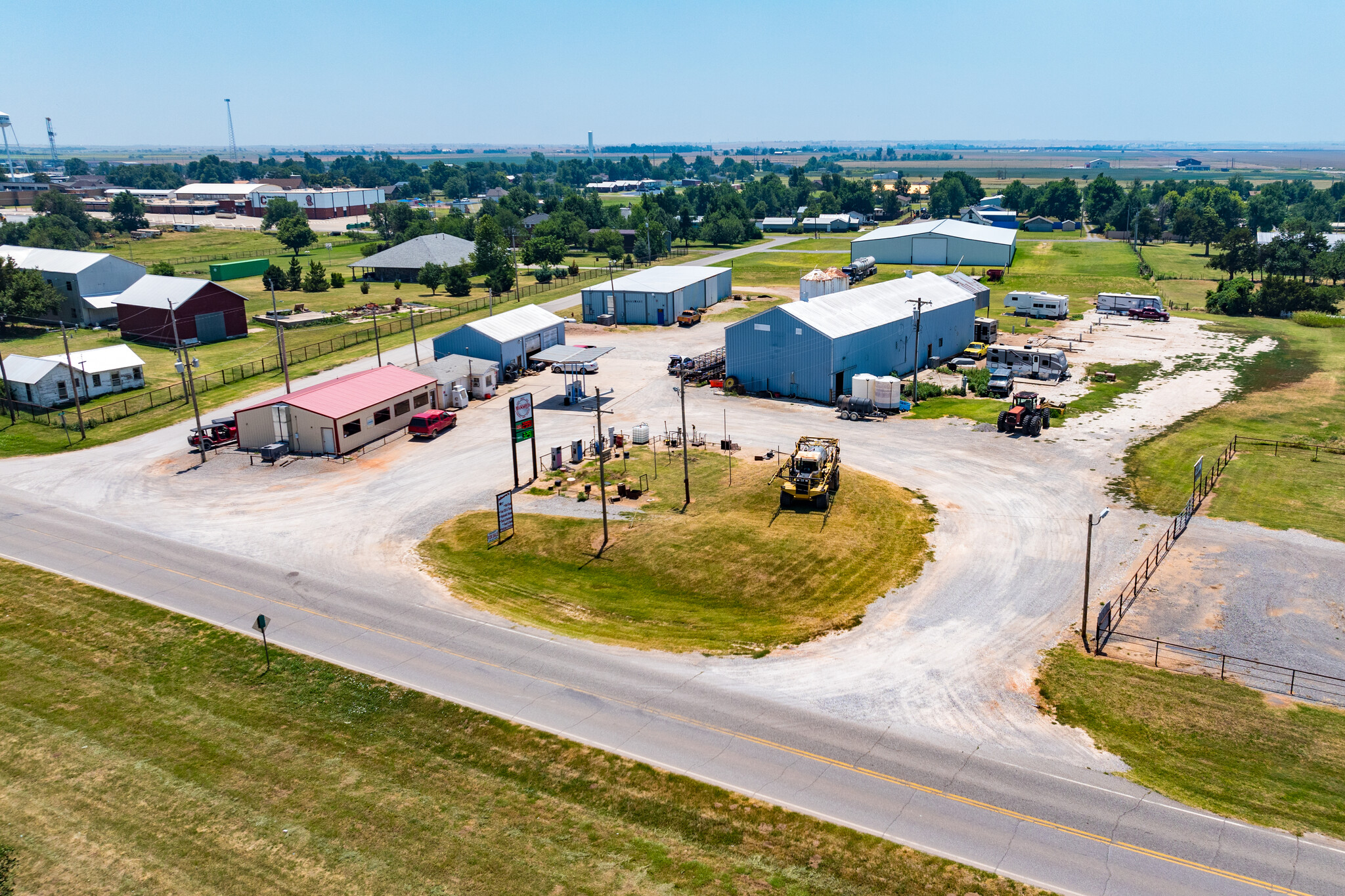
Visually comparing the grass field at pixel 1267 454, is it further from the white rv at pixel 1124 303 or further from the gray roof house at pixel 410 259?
the gray roof house at pixel 410 259

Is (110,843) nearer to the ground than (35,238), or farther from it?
nearer to the ground

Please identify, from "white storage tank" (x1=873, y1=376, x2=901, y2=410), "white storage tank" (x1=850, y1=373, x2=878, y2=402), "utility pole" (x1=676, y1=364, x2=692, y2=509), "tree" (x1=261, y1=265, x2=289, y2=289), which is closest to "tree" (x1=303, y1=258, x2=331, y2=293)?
"tree" (x1=261, y1=265, x2=289, y2=289)

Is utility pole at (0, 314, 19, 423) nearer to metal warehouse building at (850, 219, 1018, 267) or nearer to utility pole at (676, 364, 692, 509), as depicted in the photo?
utility pole at (676, 364, 692, 509)

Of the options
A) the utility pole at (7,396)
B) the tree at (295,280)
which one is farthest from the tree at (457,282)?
the utility pole at (7,396)

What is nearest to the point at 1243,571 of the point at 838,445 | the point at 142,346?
the point at 838,445

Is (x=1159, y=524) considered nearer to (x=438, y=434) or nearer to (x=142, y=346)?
(x=438, y=434)

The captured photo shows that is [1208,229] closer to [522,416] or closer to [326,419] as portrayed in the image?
[522,416]

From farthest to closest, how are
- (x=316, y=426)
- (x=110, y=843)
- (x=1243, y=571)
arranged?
(x=316, y=426)
(x=1243, y=571)
(x=110, y=843)

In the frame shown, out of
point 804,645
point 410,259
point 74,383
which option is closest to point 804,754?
point 804,645
